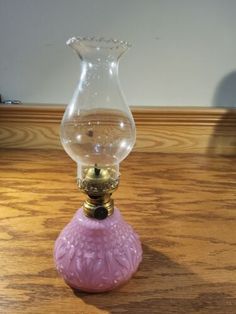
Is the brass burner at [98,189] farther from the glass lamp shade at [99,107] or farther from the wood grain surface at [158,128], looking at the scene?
the wood grain surface at [158,128]

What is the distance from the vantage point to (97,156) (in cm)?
42

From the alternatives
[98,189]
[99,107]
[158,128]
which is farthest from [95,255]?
[158,128]

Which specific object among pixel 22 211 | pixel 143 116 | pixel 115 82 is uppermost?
pixel 115 82

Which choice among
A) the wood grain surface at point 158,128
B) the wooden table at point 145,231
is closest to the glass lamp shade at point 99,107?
the wooden table at point 145,231

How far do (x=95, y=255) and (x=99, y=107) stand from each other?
0.64 ft

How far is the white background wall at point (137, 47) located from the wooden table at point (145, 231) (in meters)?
0.17

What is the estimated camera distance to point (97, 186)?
1.21 ft

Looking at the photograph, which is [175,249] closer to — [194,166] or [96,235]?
[96,235]

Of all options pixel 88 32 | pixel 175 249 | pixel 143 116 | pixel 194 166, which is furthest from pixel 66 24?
pixel 175 249

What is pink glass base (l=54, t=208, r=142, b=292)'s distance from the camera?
0.37 metres

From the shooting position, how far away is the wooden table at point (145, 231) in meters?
0.37

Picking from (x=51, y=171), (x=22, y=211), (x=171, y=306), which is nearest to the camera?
(x=171, y=306)

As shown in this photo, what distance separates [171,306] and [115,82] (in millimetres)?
266

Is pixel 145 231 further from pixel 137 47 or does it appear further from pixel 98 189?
pixel 137 47
